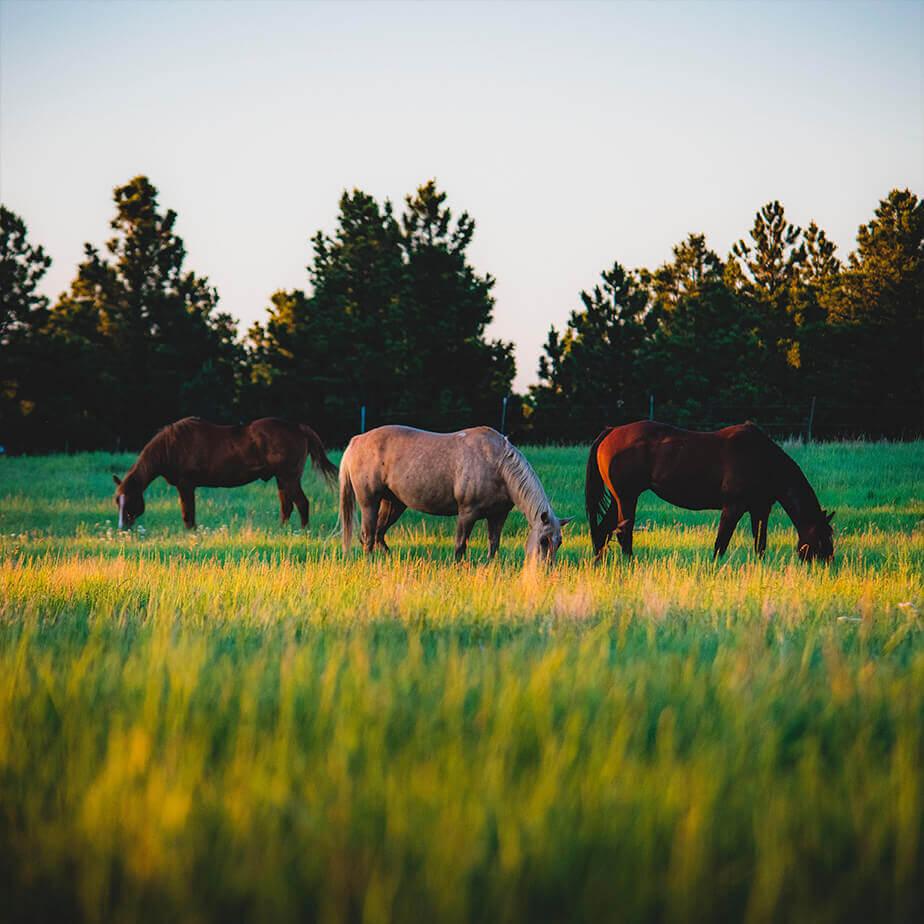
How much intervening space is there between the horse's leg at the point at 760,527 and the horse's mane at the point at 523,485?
2.53 meters

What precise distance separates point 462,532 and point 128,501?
20.2 ft

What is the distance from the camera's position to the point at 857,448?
2044 cm

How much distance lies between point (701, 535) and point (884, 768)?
27.7 feet

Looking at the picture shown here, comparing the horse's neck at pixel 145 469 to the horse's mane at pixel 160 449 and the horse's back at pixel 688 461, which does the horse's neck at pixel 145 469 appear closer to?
the horse's mane at pixel 160 449

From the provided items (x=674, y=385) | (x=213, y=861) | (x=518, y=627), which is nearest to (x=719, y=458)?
(x=518, y=627)

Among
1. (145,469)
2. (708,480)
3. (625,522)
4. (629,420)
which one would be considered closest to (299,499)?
(145,469)

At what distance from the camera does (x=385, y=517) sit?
1023cm

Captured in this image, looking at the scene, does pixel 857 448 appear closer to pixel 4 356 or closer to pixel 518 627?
pixel 518 627

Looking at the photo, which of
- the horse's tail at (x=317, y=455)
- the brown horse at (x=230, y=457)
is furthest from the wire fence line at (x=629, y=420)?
the brown horse at (x=230, y=457)

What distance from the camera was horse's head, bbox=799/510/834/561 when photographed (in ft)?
26.9

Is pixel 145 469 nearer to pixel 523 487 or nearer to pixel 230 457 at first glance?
pixel 230 457

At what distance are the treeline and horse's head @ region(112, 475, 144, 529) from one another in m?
20.9

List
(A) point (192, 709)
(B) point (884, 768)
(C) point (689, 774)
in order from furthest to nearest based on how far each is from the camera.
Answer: (A) point (192, 709), (B) point (884, 768), (C) point (689, 774)

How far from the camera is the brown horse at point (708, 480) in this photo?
852 cm
